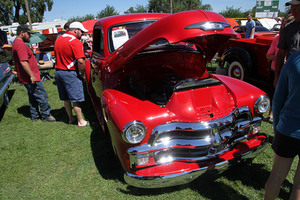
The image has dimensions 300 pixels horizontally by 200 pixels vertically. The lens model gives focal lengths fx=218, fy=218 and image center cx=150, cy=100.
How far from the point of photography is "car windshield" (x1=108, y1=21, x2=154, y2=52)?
3.24 metres

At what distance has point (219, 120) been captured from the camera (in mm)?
2176

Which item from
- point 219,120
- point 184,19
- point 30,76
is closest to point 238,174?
point 219,120

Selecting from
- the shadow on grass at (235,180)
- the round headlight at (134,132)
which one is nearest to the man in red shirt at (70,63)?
the round headlight at (134,132)

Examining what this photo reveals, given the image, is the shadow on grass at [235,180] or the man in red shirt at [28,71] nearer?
the shadow on grass at [235,180]

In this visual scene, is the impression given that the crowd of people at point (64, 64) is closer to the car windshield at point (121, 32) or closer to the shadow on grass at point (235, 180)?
the car windshield at point (121, 32)

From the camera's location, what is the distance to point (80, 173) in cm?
282

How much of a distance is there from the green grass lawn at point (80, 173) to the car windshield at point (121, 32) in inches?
61.2

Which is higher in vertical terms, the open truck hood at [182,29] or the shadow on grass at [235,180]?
the open truck hood at [182,29]

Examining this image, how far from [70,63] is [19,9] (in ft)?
126

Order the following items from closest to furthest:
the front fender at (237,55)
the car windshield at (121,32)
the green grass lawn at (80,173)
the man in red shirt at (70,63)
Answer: the green grass lawn at (80,173)
the car windshield at (121,32)
the man in red shirt at (70,63)
the front fender at (237,55)

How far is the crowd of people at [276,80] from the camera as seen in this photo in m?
1.53

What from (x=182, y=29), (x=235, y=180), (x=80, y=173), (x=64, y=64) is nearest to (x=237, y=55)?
(x=235, y=180)

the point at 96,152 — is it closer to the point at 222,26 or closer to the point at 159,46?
the point at 159,46

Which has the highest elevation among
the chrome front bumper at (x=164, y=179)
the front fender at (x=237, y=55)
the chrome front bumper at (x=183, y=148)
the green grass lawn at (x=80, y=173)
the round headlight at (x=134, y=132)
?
the front fender at (x=237, y=55)
